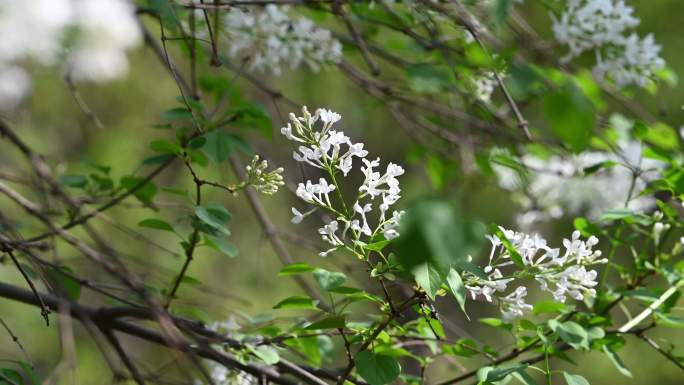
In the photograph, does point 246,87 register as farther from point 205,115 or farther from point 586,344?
point 586,344

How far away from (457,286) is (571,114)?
280mm

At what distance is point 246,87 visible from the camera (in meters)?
4.52

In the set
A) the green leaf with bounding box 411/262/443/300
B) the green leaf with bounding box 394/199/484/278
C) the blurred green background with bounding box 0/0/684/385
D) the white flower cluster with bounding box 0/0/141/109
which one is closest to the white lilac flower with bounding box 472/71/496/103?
the green leaf with bounding box 411/262/443/300

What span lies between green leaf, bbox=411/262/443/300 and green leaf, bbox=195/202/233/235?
341mm

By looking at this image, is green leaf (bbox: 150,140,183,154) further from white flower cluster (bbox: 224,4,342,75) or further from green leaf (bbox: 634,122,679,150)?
green leaf (bbox: 634,122,679,150)

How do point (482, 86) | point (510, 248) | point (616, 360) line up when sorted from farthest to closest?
point (482, 86) → point (616, 360) → point (510, 248)

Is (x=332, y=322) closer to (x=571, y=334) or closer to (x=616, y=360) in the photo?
(x=571, y=334)

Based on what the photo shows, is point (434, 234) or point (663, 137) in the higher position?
point (663, 137)

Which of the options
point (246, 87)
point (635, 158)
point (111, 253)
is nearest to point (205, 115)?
point (111, 253)

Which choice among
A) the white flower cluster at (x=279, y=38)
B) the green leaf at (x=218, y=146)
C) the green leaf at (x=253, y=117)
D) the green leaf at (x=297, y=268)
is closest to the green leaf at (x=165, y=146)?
the green leaf at (x=218, y=146)

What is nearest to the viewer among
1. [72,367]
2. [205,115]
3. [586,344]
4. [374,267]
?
[72,367]

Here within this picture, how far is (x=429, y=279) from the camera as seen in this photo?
862mm

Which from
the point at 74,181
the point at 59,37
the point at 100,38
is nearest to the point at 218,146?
the point at 74,181

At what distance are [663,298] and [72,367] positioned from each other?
939mm
